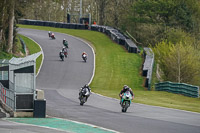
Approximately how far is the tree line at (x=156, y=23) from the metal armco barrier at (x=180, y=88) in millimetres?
2722

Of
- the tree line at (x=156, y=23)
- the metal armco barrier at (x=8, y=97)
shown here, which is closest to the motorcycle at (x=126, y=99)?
the metal armco barrier at (x=8, y=97)

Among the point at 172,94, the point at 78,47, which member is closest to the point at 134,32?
the point at 78,47

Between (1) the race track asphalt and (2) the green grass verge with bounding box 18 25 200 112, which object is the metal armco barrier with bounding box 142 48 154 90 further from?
(1) the race track asphalt

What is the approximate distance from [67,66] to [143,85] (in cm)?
954

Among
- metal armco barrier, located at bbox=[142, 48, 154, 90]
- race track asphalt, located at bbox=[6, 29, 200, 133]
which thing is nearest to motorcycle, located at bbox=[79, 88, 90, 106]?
race track asphalt, located at bbox=[6, 29, 200, 133]

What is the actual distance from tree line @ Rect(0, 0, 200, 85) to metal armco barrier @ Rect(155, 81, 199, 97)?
272 centimetres

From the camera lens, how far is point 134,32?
76812 mm

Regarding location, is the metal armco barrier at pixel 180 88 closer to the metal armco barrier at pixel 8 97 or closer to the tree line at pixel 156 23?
the tree line at pixel 156 23

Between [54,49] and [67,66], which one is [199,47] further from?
[54,49]

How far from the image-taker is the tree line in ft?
129

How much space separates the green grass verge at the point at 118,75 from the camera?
98.4 ft

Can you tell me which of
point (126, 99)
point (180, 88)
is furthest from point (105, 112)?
point (180, 88)

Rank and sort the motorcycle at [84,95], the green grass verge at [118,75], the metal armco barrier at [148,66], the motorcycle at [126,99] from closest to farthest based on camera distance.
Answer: the motorcycle at [126,99], the motorcycle at [84,95], the green grass verge at [118,75], the metal armco barrier at [148,66]

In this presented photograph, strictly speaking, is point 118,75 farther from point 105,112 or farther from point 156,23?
point 156,23
